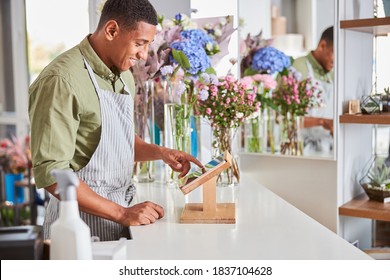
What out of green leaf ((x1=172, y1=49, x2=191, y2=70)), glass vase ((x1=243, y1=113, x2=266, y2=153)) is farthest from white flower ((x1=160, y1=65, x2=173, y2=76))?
glass vase ((x1=243, y1=113, x2=266, y2=153))

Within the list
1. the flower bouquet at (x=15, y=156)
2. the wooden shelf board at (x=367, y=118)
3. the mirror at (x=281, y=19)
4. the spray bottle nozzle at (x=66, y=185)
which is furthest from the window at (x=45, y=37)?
the spray bottle nozzle at (x=66, y=185)

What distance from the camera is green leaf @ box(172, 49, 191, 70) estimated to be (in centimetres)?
183

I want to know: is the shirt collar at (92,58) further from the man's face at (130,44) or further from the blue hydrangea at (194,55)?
the blue hydrangea at (194,55)

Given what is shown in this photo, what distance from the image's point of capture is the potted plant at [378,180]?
2.04 meters

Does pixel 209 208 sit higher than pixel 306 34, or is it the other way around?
pixel 306 34

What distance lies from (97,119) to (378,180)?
1111 mm

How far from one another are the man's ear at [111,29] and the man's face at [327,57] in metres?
0.88

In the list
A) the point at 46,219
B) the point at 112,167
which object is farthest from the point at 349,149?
the point at 46,219

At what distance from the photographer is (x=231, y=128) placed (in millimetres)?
1866

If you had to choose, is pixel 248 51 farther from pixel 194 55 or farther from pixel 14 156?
pixel 14 156

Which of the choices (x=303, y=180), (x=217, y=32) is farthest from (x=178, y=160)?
(x=303, y=180)

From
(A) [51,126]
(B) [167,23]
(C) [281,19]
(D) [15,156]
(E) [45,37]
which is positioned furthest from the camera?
(E) [45,37]

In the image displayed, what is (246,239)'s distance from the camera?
1282mm

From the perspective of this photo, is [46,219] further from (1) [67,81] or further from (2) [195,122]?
(2) [195,122]
